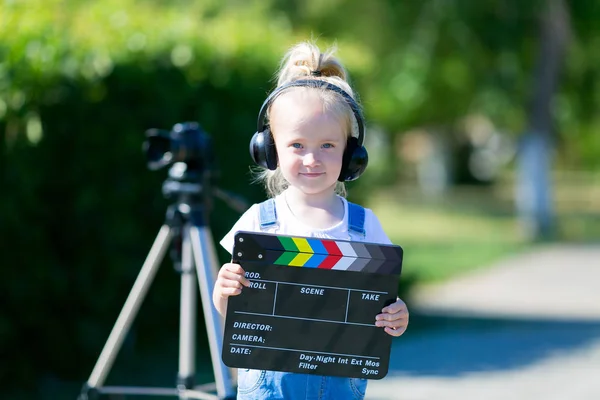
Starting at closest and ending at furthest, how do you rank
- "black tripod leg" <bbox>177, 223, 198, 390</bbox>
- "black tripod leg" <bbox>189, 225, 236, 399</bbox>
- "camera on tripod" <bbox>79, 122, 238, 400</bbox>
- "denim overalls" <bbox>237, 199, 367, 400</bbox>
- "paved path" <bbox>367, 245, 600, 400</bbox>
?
"denim overalls" <bbox>237, 199, 367, 400</bbox> → "black tripod leg" <bbox>189, 225, 236, 399</bbox> → "camera on tripod" <bbox>79, 122, 238, 400</bbox> → "black tripod leg" <bbox>177, 223, 198, 390</bbox> → "paved path" <bbox>367, 245, 600, 400</bbox>

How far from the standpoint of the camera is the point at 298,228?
3.20m

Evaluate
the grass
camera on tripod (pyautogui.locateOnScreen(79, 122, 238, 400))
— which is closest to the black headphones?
camera on tripod (pyautogui.locateOnScreen(79, 122, 238, 400))

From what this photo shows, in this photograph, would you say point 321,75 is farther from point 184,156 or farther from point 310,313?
point 184,156

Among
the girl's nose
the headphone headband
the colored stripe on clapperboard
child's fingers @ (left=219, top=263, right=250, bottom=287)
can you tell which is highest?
the headphone headband

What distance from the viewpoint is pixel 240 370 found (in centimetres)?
324

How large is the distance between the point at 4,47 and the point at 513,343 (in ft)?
18.0

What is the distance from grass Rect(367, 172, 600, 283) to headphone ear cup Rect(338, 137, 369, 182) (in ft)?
21.3

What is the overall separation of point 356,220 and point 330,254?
24cm

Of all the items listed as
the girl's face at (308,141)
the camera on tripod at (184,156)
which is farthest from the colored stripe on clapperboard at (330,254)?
the camera on tripod at (184,156)

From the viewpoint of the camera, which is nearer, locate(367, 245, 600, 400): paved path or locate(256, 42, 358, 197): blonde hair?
locate(256, 42, 358, 197): blonde hair

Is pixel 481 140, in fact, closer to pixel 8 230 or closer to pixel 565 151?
pixel 565 151

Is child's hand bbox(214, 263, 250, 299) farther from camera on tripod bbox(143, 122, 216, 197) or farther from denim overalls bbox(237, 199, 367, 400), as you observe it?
camera on tripod bbox(143, 122, 216, 197)

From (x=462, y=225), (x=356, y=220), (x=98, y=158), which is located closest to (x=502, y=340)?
(x=98, y=158)

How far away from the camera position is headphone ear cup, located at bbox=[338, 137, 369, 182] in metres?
3.24
